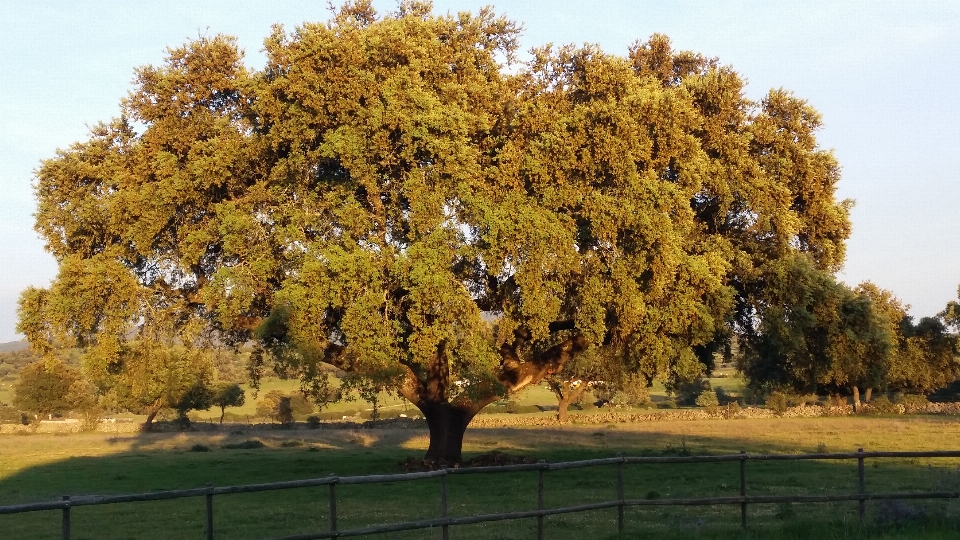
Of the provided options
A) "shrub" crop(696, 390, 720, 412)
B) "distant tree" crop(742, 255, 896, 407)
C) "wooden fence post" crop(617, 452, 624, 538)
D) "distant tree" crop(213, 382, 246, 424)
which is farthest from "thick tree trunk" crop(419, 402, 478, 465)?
"shrub" crop(696, 390, 720, 412)

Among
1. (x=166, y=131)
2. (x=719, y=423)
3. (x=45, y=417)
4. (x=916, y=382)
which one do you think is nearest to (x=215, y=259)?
(x=166, y=131)

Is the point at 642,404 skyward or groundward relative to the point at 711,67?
groundward

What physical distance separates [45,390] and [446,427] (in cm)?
6360

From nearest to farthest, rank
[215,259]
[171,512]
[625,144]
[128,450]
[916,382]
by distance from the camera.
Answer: [171,512] → [625,144] → [215,259] → [128,450] → [916,382]

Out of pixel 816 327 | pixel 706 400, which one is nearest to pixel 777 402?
pixel 706 400

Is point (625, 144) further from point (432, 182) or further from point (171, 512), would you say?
point (171, 512)

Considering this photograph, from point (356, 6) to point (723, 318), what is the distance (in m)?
14.8

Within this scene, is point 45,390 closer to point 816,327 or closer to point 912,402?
point 816,327

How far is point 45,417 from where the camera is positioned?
91.0 metres

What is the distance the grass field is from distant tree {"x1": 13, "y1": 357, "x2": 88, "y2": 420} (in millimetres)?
27684

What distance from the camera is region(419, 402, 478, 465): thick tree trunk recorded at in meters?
29.3

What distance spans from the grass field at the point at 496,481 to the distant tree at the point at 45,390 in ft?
90.8

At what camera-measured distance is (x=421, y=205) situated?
2420 centimetres

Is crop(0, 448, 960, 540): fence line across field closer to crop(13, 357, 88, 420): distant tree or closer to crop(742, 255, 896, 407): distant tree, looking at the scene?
crop(742, 255, 896, 407): distant tree
